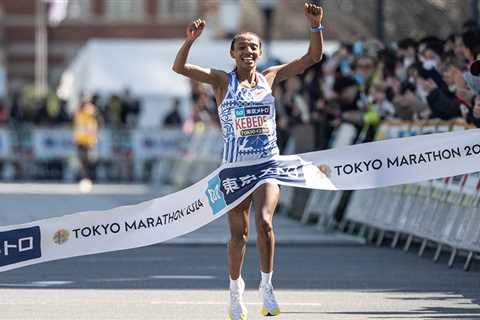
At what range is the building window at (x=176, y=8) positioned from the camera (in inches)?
3868

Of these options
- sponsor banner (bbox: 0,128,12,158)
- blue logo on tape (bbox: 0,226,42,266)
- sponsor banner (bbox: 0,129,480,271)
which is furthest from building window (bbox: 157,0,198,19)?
blue logo on tape (bbox: 0,226,42,266)

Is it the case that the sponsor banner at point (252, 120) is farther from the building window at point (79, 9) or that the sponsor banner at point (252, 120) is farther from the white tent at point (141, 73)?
the building window at point (79, 9)

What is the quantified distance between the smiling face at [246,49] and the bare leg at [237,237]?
93cm

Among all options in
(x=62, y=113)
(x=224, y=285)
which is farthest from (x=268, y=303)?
(x=62, y=113)

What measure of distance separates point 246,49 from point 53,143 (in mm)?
30067

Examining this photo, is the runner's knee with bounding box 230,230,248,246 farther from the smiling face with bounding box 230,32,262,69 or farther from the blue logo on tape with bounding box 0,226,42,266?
the blue logo on tape with bounding box 0,226,42,266

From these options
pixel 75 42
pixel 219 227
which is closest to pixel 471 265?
pixel 219 227

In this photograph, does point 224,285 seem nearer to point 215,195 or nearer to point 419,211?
point 215,195

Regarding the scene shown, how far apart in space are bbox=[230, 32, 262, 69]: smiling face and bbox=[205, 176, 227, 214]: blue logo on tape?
0.84 m

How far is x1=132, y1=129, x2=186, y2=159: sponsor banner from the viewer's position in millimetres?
41344

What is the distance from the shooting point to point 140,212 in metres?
12.3

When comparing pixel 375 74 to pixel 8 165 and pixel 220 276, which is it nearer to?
pixel 220 276

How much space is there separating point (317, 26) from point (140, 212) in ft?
6.14

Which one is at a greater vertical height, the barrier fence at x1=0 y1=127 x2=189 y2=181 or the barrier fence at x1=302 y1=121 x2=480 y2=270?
the barrier fence at x1=302 y1=121 x2=480 y2=270
